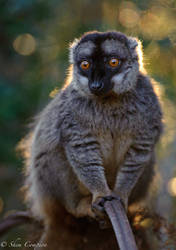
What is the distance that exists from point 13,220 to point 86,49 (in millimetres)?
2246

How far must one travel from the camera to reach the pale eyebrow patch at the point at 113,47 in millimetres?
3973

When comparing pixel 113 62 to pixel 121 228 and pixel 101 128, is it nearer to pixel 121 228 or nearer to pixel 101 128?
pixel 101 128

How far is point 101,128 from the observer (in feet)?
13.7

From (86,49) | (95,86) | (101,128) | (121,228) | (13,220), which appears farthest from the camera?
(13,220)

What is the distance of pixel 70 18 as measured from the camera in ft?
25.0

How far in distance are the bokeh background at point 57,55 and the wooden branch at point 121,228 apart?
5.20 feet

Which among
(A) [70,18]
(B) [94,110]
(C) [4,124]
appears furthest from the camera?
(C) [4,124]

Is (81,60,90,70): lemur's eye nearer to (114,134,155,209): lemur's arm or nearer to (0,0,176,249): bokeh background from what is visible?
(114,134,155,209): lemur's arm

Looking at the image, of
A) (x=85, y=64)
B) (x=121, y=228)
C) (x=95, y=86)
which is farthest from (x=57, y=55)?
(x=121, y=228)

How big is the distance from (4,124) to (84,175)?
16.1ft

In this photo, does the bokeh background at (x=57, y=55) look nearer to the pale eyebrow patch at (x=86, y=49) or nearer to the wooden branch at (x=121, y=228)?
the pale eyebrow patch at (x=86, y=49)

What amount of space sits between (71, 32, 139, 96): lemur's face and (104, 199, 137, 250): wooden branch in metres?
1.18

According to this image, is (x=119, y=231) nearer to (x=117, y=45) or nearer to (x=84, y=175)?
(x=84, y=175)

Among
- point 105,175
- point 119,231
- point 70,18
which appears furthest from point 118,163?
point 70,18
